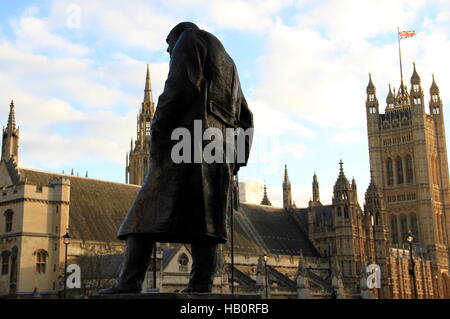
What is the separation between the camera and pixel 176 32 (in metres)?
10.6

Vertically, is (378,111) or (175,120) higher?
(378,111)

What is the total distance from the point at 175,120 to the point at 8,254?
43254 mm

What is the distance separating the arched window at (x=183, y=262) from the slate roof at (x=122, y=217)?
899 centimetres

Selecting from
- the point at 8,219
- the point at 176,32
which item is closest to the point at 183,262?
the point at 8,219

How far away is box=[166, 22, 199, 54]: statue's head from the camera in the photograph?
34.0ft

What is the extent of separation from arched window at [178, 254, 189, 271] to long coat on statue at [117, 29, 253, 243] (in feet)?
129

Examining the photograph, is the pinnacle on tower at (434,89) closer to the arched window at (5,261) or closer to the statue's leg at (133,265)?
the arched window at (5,261)

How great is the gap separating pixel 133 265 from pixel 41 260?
4262 cm

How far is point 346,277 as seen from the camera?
244 ft

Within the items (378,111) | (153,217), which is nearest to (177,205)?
(153,217)

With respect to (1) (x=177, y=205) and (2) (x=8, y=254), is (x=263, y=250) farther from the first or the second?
(1) (x=177, y=205)

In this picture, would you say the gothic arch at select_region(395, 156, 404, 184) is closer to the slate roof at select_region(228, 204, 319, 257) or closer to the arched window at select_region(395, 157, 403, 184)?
the arched window at select_region(395, 157, 403, 184)

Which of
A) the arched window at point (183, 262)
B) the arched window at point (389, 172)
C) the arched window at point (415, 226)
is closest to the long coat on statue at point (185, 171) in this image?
the arched window at point (183, 262)

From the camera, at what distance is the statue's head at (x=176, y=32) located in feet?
34.0
